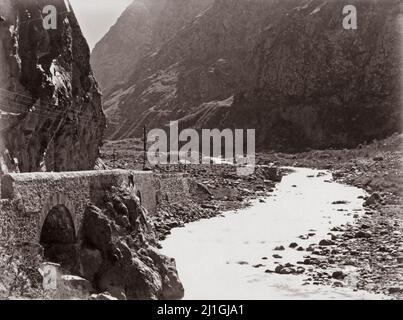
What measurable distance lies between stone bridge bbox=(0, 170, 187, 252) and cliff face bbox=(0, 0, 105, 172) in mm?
12089

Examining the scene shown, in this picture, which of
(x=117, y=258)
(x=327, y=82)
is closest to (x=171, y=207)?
(x=117, y=258)

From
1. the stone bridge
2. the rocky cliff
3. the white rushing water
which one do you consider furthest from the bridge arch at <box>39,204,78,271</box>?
the rocky cliff

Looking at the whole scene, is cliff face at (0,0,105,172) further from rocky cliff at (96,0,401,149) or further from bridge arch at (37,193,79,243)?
rocky cliff at (96,0,401,149)

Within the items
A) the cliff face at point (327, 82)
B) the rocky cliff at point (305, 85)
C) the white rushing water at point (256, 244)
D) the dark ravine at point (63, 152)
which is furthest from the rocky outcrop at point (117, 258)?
the rocky cliff at point (305, 85)

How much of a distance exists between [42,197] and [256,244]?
1670cm

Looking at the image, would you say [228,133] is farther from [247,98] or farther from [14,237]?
[14,237]

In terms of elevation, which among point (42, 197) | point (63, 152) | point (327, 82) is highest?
point (327, 82)

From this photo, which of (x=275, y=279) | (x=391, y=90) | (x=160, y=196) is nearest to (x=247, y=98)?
(x=391, y=90)

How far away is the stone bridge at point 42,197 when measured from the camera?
17.0 meters

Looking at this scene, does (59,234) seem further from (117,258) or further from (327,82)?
(327,82)

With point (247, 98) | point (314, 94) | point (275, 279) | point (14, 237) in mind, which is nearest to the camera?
point (14, 237)

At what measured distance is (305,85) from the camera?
130500 mm
